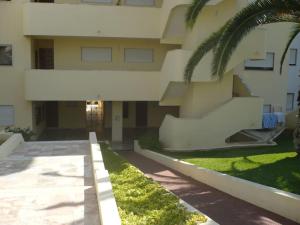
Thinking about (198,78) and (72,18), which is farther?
(72,18)

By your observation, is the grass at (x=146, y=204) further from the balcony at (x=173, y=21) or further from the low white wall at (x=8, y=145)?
the balcony at (x=173, y=21)

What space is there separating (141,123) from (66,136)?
6.75 meters

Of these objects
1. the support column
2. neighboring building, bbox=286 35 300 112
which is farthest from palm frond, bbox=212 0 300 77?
neighboring building, bbox=286 35 300 112

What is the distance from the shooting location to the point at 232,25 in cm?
1055

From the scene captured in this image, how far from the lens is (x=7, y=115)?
22109 millimetres

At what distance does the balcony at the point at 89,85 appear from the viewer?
69.9 feet

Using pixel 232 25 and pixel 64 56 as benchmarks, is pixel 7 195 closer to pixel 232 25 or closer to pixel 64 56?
pixel 232 25

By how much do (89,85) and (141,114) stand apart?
8394mm

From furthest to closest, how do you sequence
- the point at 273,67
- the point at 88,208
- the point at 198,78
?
the point at 273,67 < the point at 198,78 < the point at 88,208

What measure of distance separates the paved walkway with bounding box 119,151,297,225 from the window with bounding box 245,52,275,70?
1551 centimetres

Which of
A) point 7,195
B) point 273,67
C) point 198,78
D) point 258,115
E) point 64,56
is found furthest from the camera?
point 273,67

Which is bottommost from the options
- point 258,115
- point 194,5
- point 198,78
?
point 258,115

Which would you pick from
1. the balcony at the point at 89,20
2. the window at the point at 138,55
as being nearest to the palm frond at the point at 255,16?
the balcony at the point at 89,20

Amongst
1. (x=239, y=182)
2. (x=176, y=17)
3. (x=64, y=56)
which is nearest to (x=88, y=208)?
(x=239, y=182)
